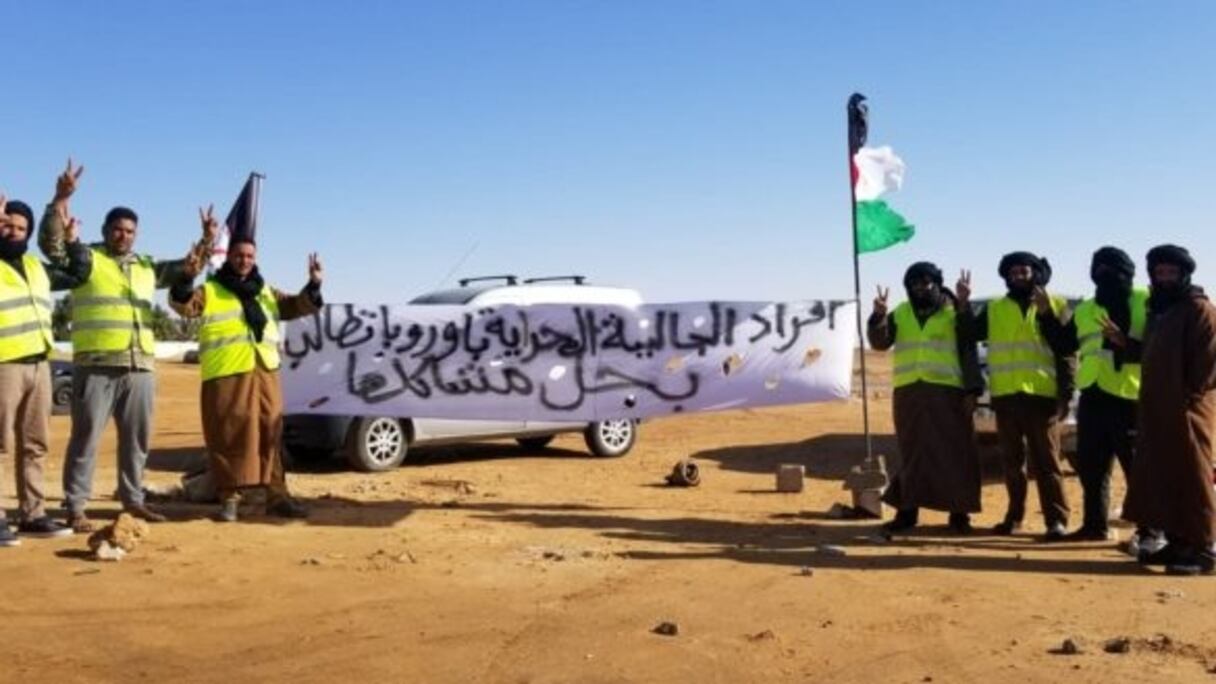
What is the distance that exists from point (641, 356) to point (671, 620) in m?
4.90

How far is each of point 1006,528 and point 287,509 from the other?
5401 mm

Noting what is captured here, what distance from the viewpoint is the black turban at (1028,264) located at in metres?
8.48

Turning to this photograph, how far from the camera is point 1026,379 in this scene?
8406 mm

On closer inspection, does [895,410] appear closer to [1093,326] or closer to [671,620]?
[1093,326]

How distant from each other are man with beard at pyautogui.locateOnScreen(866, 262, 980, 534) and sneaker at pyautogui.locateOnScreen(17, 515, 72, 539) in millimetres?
5731

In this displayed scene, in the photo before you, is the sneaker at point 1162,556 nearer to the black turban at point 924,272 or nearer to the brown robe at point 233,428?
the black turban at point 924,272

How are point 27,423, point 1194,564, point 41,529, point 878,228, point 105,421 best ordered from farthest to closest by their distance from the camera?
1. point 878,228
2. point 105,421
3. point 41,529
4. point 27,423
5. point 1194,564

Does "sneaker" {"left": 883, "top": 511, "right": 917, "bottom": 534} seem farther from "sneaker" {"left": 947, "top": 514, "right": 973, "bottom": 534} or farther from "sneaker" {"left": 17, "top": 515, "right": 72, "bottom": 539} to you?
"sneaker" {"left": 17, "top": 515, "right": 72, "bottom": 539}

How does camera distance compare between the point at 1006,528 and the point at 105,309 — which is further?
the point at 1006,528

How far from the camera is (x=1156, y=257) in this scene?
285 inches

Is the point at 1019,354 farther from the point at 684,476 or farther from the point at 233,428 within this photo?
the point at 233,428

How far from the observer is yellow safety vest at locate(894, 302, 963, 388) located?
8648mm

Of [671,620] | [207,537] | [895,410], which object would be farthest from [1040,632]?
[207,537]

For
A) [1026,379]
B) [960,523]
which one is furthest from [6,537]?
[1026,379]
